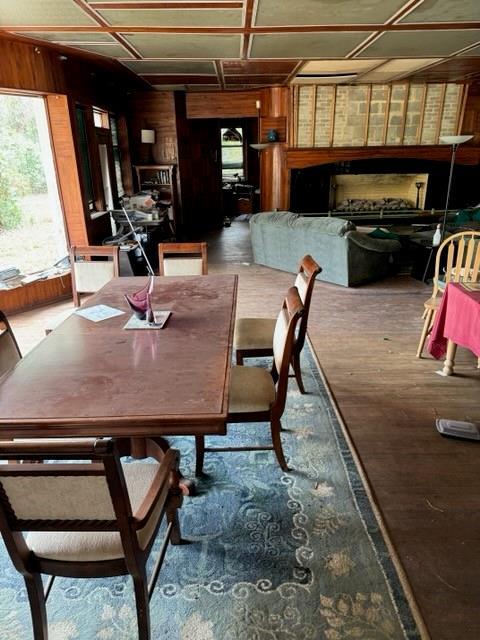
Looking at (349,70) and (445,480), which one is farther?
(349,70)

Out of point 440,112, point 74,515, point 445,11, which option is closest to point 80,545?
point 74,515

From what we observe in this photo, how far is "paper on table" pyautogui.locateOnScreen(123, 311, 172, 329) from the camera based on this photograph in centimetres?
202

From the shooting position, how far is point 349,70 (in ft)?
19.1

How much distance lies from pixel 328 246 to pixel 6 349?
12.2 ft

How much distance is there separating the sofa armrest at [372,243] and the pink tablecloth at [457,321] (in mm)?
1954

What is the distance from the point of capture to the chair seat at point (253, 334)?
253cm

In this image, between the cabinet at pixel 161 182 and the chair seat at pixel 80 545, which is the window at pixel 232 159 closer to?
the cabinet at pixel 161 182

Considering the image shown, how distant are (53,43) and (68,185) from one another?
134cm

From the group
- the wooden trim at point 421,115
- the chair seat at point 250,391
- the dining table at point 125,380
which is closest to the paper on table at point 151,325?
the dining table at point 125,380

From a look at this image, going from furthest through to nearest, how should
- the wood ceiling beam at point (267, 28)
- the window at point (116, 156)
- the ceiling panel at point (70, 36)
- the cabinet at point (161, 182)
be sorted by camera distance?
the cabinet at point (161, 182)
the window at point (116, 156)
the ceiling panel at point (70, 36)
the wood ceiling beam at point (267, 28)

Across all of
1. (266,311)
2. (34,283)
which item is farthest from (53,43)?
(266,311)

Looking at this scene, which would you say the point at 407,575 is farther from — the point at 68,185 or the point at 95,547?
the point at 68,185

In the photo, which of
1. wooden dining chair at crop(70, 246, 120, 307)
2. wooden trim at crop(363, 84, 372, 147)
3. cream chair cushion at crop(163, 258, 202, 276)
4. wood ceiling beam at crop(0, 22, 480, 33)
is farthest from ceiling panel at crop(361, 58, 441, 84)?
wooden dining chair at crop(70, 246, 120, 307)

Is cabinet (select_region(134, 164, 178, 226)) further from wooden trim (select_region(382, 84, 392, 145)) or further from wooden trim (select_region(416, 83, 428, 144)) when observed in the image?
wooden trim (select_region(416, 83, 428, 144))
